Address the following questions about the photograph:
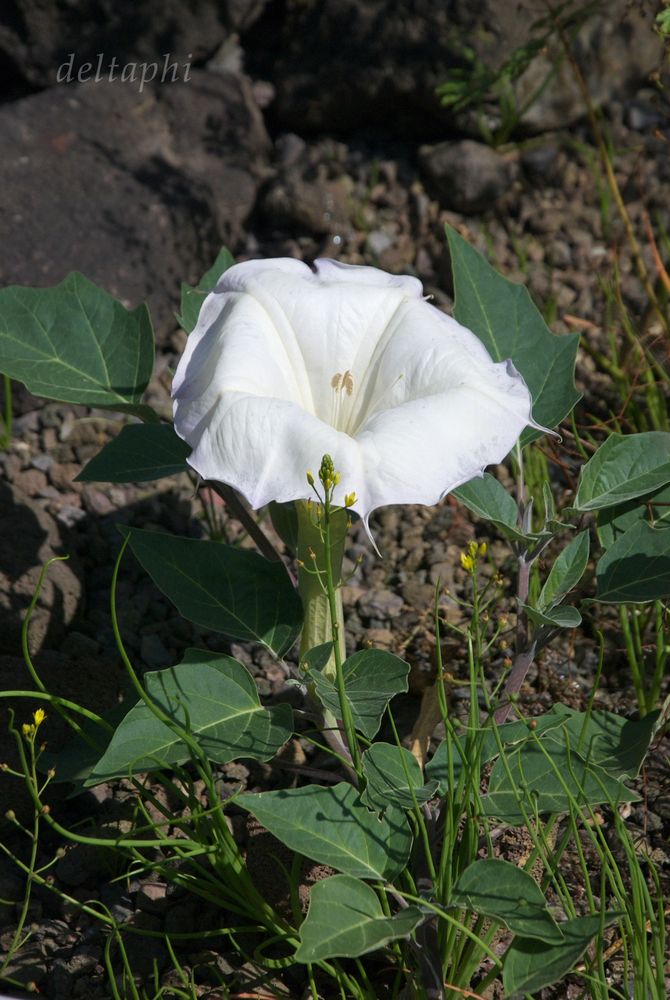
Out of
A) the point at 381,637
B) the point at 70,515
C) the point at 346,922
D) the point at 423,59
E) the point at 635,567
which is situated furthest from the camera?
the point at 423,59

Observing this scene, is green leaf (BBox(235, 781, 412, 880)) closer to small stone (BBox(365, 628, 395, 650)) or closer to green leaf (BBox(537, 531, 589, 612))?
green leaf (BBox(537, 531, 589, 612))

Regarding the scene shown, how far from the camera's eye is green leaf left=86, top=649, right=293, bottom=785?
143 cm

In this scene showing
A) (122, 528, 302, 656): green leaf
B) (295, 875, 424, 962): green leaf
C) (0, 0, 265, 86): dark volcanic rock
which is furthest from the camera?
(0, 0, 265, 86): dark volcanic rock

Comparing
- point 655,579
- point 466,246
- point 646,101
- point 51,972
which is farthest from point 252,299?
point 646,101

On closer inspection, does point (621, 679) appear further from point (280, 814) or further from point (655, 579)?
point (280, 814)

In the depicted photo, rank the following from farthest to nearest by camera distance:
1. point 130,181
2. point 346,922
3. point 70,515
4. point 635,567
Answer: point 130,181 < point 70,515 < point 635,567 < point 346,922

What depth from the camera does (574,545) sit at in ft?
5.47

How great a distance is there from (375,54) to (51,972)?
105 inches

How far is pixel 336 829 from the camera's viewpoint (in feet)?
4.52

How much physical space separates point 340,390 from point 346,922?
78 centimetres

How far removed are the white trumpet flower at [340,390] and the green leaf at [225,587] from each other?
0.63 ft

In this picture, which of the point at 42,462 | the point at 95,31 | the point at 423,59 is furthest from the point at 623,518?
the point at 95,31

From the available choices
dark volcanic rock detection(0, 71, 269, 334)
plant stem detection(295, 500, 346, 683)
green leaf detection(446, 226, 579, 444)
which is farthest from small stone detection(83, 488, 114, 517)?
green leaf detection(446, 226, 579, 444)

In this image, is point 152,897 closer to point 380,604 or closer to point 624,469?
point 380,604
